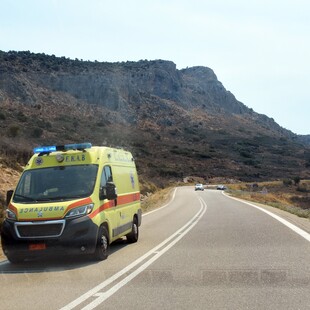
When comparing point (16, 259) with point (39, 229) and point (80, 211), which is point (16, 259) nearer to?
point (39, 229)

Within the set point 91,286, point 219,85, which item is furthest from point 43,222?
point 219,85

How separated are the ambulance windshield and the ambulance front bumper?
72 cm

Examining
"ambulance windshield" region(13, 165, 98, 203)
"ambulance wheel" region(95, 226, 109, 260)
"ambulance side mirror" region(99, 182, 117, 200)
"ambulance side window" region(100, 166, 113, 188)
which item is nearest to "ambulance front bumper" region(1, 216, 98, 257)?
"ambulance wheel" region(95, 226, 109, 260)

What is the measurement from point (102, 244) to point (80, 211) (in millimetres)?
901

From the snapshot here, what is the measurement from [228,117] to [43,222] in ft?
495

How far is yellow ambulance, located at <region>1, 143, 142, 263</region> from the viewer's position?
943cm

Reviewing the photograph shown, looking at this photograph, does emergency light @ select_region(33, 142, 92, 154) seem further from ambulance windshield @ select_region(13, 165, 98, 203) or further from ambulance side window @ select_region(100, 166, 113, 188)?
ambulance side window @ select_region(100, 166, 113, 188)

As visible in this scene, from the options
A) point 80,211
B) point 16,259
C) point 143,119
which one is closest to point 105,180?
point 80,211

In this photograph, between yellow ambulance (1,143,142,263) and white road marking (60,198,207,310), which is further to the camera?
yellow ambulance (1,143,142,263)

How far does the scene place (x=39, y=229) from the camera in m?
9.48

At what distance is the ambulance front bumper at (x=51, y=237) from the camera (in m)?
9.37

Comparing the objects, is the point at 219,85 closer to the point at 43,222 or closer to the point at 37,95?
the point at 37,95

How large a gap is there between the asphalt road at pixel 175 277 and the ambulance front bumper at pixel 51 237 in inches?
13.8

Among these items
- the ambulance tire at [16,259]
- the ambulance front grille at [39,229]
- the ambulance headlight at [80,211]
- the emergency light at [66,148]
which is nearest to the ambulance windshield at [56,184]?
the ambulance headlight at [80,211]
